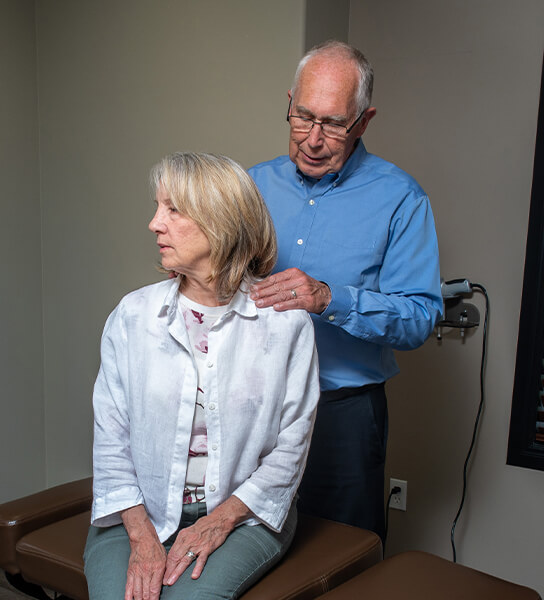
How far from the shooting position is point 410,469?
105 inches

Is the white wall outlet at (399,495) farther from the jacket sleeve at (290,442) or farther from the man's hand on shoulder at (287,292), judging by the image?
the man's hand on shoulder at (287,292)

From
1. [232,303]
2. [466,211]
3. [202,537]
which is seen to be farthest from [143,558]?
[466,211]

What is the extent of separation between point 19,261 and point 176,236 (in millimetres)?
1770

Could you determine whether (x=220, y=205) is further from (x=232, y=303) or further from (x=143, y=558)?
(x=143, y=558)

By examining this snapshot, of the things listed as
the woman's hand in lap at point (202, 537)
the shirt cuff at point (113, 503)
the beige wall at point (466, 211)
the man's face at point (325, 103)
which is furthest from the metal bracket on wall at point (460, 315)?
the shirt cuff at point (113, 503)

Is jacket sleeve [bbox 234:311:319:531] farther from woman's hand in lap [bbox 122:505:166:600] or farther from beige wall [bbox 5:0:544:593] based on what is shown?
beige wall [bbox 5:0:544:593]

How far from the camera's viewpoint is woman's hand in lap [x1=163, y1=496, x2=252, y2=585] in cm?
133

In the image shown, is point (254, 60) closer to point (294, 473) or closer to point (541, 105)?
point (541, 105)

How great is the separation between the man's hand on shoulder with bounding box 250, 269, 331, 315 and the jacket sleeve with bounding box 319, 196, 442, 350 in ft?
0.22

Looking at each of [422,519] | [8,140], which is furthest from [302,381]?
[8,140]

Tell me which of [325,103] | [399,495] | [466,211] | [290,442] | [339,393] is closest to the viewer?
[290,442]

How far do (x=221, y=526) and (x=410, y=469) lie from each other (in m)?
1.43

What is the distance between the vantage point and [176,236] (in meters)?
1.42

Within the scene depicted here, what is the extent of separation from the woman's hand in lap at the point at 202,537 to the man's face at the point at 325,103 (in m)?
0.86
